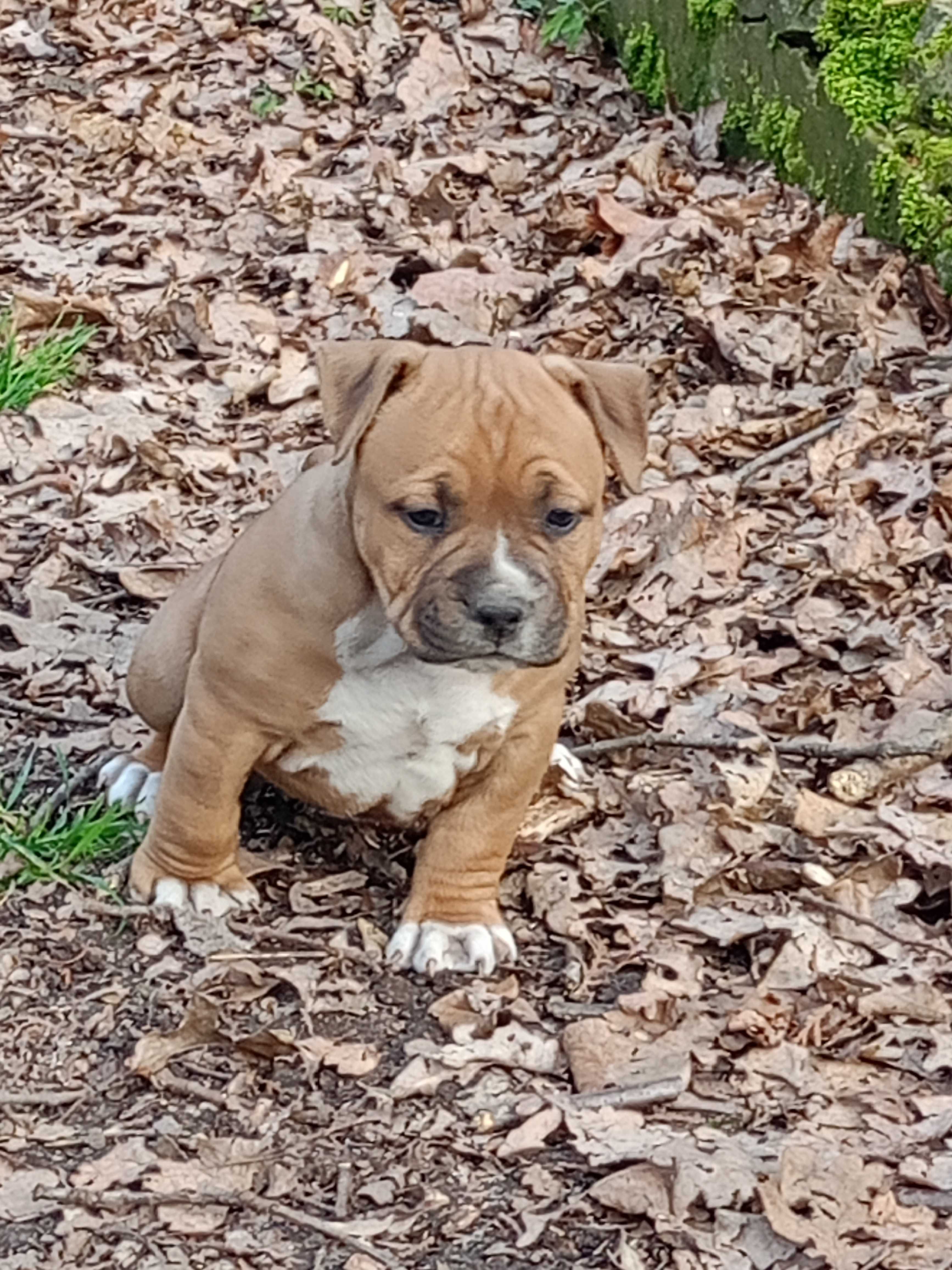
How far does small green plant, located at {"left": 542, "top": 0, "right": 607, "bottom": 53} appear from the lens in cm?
943

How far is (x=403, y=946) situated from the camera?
4547mm

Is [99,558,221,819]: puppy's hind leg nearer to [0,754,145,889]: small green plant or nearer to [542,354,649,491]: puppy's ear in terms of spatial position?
[0,754,145,889]: small green plant

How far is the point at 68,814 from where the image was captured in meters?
5.01

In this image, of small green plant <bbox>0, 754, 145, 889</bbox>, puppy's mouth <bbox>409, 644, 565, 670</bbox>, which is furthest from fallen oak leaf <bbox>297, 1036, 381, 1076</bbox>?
puppy's mouth <bbox>409, 644, 565, 670</bbox>

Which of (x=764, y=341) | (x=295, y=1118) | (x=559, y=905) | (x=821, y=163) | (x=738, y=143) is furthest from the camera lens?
(x=738, y=143)

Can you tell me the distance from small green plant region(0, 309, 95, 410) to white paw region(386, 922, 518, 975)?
128 inches

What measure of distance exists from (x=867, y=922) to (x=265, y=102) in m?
6.03

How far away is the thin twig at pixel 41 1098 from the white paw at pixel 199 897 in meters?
0.63

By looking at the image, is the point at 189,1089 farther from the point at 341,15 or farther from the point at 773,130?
the point at 341,15

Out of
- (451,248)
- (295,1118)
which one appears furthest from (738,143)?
(295,1118)

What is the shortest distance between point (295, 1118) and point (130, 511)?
9.92ft

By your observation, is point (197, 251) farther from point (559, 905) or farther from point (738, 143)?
point (559, 905)

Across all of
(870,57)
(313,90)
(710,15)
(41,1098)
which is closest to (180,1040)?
(41,1098)

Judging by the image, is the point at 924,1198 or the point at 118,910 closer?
the point at 924,1198
